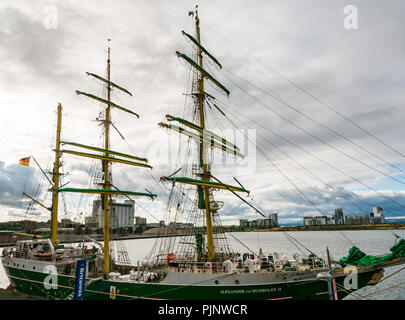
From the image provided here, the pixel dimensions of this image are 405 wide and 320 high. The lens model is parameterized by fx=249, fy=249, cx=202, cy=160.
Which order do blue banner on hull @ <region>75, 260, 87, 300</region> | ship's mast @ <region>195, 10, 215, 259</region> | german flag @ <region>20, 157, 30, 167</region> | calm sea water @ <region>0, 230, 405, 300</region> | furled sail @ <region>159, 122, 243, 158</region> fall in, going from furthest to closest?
german flag @ <region>20, 157, 30, 167</region> → calm sea water @ <region>0, 230, 405, 300</region> → furled sail @ <region>159, 122, 243, 158</region> → ship's mast @ <region>195, 10, 215, 259</region> → blue banner on hull @ <region>75, 260, 87, 300</region>

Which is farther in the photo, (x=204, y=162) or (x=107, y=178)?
(x=107, y=178)

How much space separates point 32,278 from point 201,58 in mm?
22938

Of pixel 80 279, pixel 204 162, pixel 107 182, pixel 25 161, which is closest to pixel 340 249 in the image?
pixel 204 162

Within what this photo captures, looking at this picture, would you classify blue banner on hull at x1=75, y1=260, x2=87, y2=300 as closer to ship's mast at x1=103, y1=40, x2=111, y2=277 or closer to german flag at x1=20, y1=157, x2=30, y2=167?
ship's mast at x1=103, y1=40, x2=111, y2=277

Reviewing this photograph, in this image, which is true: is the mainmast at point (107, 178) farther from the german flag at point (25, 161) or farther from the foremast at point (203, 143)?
the german flag at point (25, 161)

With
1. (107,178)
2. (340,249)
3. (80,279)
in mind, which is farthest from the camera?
(340,249)

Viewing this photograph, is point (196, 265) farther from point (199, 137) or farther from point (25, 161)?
point (25, 161)

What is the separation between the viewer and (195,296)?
1341cm

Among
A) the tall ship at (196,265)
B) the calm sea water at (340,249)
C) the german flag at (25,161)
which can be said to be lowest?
the calm sea water at (340,249)

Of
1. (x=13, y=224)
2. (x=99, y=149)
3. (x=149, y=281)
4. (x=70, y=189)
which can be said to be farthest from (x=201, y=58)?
(x=13, y=224)

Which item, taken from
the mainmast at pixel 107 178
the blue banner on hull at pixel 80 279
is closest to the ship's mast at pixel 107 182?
the mainmast at pixel 107 178

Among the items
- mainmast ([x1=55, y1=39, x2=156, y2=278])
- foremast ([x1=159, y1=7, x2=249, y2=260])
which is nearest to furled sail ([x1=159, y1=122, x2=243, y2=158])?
foremast ([x1=159, y1=7, x2=249, y2=260])

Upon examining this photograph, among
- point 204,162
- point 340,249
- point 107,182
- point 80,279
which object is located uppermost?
point 204,162
